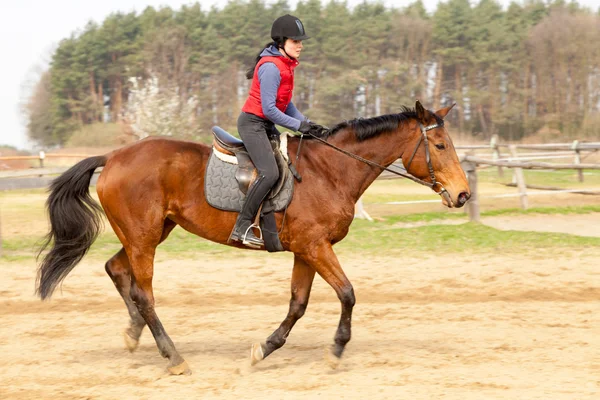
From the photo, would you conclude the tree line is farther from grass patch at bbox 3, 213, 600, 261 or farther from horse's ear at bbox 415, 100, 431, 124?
horse's ear at bbox 415, 100, 431, 124

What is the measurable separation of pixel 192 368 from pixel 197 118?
49.8 meters

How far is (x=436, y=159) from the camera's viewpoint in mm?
5277

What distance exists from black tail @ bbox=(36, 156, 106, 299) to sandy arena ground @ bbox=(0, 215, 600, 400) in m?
0.69

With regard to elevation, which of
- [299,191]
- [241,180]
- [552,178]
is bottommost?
[552,178]

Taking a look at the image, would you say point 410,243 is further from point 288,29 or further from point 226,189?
point 288,29

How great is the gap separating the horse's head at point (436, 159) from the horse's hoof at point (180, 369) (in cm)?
233

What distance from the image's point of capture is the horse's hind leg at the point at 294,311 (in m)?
5.13

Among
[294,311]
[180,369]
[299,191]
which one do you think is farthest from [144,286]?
[299,191]

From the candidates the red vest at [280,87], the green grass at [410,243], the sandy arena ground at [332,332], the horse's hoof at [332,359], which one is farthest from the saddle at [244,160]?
the green grass at [410,243]

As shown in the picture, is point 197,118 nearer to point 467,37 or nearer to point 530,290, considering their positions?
point 467,37

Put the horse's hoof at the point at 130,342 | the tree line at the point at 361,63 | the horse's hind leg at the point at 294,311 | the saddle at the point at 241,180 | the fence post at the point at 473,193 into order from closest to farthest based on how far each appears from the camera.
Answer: the horse's hind leg at the point at 294,311 < the saddle at the point at 241,180 < the horse's hoof at the point at 130,342 < the fence post at the point at 473,193 < the tree line at the point at 361,63

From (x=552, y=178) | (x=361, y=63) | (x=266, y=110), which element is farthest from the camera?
(x=361, y=63)

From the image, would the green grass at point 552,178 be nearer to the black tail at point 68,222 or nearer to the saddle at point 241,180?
the saddle at point 241,180

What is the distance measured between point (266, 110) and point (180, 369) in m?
2.06
